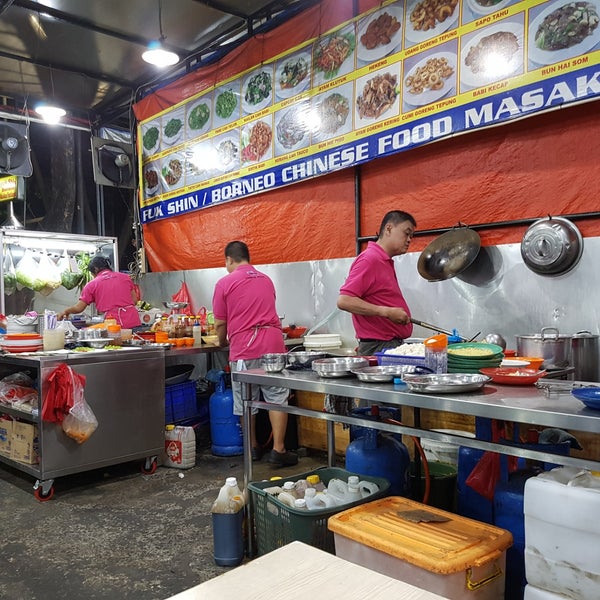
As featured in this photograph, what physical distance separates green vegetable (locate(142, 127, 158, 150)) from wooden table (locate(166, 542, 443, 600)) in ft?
23.0

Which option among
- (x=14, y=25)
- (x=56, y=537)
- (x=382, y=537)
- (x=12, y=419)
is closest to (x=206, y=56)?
(x=14, y=25)

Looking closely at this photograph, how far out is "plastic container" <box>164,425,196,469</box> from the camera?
179 inches

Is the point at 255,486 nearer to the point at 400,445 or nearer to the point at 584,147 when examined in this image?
the point at 400,445

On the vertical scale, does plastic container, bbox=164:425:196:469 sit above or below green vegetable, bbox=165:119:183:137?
below

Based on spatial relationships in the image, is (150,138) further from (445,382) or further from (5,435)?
(445,382)

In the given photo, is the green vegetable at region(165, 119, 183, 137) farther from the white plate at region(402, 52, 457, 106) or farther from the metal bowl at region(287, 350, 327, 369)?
the metal bowl at region(287, 350, 327, 369)

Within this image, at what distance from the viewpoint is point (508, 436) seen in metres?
2.85

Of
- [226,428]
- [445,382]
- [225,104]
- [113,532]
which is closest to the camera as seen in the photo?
[445,382]

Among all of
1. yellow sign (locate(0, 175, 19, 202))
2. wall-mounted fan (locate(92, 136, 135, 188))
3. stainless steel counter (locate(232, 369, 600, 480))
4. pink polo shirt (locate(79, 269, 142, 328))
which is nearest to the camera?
stainless steel counter (locate(232, 369, 600, 480))

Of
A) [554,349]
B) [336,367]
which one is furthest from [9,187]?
[554,349]

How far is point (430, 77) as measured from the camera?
14.1 feet

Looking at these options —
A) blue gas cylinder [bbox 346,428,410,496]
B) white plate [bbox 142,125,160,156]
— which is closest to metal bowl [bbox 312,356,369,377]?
blue gas cylinder [bbox 346,428,410,496]

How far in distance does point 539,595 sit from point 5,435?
3.94 metres

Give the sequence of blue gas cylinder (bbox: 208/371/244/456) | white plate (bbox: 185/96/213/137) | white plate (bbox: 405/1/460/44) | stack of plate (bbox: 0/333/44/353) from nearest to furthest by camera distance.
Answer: white plate (bbox: 405/1/460/44)
stack of plate (bbox: 0/333/44/353)
blue gas cylinder (bbox: 208/371/244/456)
white plate (bbox: 185/96/213/137)
